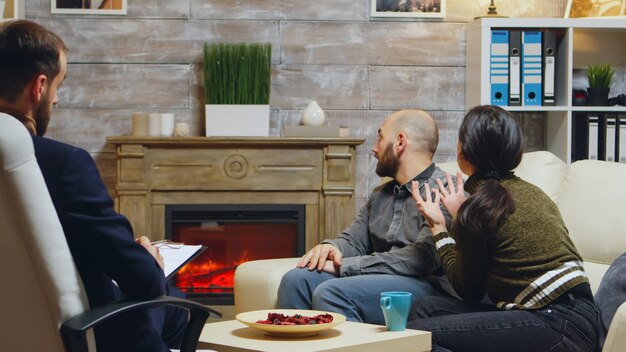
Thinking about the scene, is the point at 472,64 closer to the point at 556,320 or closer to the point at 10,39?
the point at 556,320

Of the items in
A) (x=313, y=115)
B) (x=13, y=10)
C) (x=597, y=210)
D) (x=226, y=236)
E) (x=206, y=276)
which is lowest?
(x=206, y=276)

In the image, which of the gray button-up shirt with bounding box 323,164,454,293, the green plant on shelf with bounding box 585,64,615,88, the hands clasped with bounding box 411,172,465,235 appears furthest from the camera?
the green plant on shelf with bounding box 585,64,615,88

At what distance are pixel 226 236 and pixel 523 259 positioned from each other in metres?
2.34

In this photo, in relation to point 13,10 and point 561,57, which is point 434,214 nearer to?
point 561,57

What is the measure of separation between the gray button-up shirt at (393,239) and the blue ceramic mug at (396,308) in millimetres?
715

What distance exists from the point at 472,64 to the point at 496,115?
200 centimetres

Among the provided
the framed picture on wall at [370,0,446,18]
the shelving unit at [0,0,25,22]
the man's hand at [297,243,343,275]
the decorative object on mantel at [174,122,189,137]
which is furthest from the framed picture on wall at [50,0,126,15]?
the man's hand at [297,243,343,275]

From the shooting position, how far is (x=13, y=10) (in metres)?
4.49

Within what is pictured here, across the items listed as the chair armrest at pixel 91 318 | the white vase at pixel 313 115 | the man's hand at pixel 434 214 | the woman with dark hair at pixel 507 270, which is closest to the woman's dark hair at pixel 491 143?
the woman with dark hair at pixel 507 270

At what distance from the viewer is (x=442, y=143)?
16.0 ft

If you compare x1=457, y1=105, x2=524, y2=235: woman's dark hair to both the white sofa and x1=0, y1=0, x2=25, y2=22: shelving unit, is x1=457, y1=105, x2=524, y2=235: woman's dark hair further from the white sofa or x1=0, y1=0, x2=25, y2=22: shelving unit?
x1=0, y1=0, x2=25, y2=22: shelving unit

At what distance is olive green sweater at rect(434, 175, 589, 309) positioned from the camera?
259 centimetres

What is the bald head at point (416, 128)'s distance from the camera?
341 cm

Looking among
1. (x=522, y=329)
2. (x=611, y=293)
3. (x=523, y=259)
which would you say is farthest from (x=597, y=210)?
(x=522, y=329)
